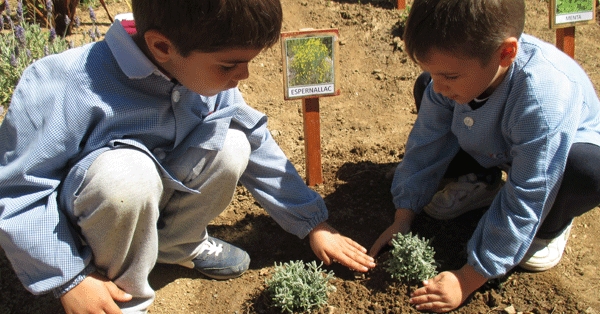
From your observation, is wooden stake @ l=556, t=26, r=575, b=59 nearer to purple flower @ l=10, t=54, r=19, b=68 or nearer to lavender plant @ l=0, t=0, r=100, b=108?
lavender plant @ l=0, t=0, r=100, b=108

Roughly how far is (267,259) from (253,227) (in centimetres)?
22

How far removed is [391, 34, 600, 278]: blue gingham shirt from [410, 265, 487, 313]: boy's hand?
6 cm

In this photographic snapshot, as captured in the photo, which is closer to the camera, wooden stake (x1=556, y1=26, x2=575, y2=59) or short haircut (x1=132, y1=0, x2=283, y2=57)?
short haircut (x1=132, y1=0, x2=283, y2=57)

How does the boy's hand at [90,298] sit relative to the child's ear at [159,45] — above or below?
below

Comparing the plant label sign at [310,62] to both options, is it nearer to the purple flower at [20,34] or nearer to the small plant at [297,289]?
the small plant at [297,289]

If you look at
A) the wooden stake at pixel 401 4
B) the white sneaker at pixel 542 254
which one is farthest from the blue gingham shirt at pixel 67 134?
the wooden stake at pixel 401 4

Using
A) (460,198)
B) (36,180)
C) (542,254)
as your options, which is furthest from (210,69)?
(542,254)

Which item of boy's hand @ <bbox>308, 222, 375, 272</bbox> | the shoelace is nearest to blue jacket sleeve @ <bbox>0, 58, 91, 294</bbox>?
the shoelace

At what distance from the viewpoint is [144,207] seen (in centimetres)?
183

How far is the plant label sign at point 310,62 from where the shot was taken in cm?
236

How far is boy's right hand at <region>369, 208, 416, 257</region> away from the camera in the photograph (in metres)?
2.33

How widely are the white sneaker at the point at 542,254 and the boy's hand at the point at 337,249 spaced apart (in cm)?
62

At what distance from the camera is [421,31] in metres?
1.85

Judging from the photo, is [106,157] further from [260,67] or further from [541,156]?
[260,67]
